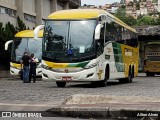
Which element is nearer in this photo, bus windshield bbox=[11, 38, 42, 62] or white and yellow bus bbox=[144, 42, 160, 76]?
bus windshield bbox=[11, 38, 42, 62]

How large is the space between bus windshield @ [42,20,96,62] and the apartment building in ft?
76.2

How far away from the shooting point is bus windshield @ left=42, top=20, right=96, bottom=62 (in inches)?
794

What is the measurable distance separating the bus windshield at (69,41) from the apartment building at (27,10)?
2324cm

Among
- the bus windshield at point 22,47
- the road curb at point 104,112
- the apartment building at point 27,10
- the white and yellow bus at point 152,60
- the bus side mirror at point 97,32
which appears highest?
the apartment building at point 27,10

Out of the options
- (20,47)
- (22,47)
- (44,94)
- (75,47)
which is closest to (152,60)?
(22,47)

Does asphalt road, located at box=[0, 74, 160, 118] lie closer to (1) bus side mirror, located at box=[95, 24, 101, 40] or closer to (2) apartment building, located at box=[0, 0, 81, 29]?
(1) bus side mirror, located at box=[95, 24, 101, 40]

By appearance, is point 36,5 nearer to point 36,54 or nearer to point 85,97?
point 36,54

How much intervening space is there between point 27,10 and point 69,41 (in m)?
30.8

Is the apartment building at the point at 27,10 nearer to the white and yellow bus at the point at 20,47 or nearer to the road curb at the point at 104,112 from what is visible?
the white and yellow bus at the point at 20,47

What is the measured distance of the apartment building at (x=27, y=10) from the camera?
1744 inches

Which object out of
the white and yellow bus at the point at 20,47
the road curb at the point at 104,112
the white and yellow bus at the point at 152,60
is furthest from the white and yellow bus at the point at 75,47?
the white and yellow bus at the point at 152,60

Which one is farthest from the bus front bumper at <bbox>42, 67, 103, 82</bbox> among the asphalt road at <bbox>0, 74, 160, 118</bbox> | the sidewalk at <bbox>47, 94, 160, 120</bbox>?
the sidewalk at <bbox>47, 94, 160, 120</bbox>

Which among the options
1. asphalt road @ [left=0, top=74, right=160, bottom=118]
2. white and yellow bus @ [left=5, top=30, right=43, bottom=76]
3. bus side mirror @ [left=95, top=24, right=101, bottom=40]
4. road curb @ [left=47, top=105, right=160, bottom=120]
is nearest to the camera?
road curb @ [left=47, top=105, right=160, bottom=120]

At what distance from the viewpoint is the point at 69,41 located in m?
20.3
